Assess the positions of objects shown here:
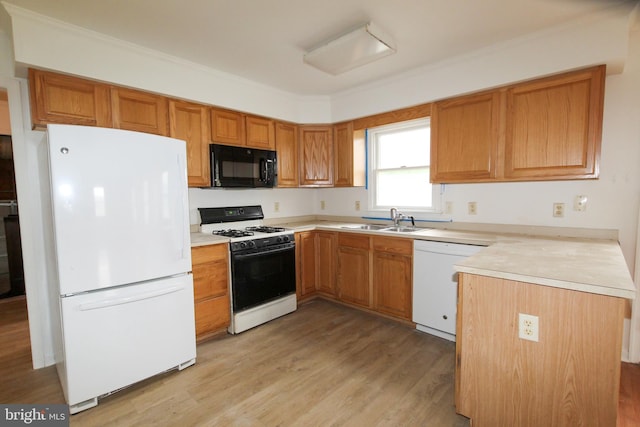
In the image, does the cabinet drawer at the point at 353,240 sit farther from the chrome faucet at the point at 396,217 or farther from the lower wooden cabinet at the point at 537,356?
the lower wooden cabinet at the point at 537,356

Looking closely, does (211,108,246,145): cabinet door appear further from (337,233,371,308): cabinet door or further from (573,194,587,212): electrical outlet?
A: (573,194,587,212): electrical outlet

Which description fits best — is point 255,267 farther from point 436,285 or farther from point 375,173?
point 375,173

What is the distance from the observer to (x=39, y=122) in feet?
6.70

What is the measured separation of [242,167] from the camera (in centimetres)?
315

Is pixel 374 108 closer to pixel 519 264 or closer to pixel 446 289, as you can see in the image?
pixel 446 289

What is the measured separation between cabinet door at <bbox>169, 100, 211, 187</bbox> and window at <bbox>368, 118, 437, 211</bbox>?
1.93m

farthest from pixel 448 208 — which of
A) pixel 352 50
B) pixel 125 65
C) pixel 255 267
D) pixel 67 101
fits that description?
pixel 67 101

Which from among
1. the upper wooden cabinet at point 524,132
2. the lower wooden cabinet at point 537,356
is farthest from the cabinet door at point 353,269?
the lower wooden cabinet at point 537,356

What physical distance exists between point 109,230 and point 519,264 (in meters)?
2.40

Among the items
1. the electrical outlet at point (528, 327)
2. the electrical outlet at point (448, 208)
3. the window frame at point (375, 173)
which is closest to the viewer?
the electrical outlet at point (528, 327)

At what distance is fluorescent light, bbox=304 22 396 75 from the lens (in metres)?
2.12

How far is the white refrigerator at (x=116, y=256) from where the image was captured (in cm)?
176

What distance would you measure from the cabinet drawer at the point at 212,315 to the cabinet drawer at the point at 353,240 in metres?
1.38

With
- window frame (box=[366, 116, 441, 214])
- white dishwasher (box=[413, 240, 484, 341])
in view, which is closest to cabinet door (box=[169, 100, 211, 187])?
window frame (box=[366, 116, 441, 214])
